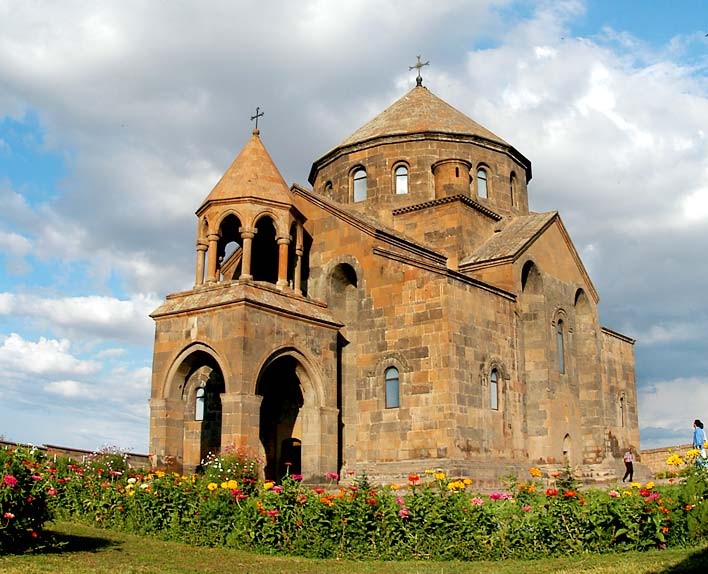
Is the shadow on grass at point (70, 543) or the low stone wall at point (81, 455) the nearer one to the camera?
the shadow on grass at point (70, 543)

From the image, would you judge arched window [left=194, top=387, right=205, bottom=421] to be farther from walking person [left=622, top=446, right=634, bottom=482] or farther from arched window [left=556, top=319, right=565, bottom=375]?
walking person [left=622, top=446, right=634, bottom=482]

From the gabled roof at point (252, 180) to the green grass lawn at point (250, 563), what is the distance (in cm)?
1040

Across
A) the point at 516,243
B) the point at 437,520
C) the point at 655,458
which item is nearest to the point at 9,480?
the point at 437,520

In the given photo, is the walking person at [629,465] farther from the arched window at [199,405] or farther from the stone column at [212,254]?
the stone column at [212,254]

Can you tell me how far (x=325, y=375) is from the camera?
1825 cm

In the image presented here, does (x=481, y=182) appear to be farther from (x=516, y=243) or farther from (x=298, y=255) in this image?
(x=298, y=255)

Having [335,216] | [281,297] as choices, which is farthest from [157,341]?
[335,216]

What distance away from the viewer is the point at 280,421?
20.2 metres

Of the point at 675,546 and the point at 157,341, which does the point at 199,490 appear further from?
the point at 157,341

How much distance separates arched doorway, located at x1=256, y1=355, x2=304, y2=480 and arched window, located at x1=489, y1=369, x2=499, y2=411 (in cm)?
480

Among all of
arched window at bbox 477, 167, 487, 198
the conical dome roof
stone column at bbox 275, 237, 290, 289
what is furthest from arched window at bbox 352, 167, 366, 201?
stone column at bbox 275, 237, 290, 289

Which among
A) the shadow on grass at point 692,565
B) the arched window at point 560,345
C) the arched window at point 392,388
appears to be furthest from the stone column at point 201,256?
the shadow on grass at point 692,565

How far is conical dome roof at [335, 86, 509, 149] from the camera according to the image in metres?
24.8

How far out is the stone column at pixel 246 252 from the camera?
59.0 feet
